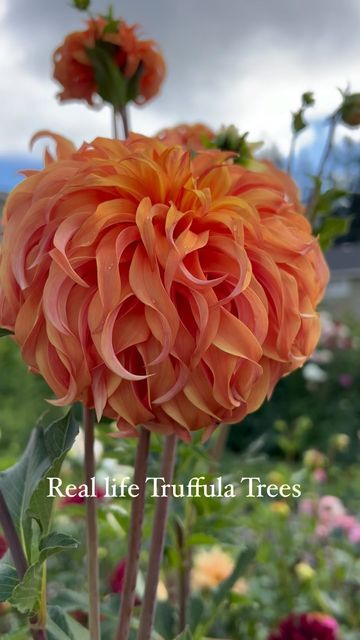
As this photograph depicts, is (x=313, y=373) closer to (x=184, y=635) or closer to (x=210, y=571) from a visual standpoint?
(x=210, y=571)

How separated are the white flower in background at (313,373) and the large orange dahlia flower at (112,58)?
8.50 ft

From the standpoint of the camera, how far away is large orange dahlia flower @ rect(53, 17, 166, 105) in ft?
2.04

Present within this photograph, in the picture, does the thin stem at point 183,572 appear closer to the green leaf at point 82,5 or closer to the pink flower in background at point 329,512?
the green leaf at point 82,5

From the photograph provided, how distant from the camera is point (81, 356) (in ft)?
1.03

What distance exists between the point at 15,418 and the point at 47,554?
7.42ft

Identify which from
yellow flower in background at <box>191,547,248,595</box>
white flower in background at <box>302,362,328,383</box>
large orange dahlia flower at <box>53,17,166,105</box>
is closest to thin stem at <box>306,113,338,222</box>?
large orange dahlia flower at <box>53,17,166,105</box>

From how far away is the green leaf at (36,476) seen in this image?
1.14 ft

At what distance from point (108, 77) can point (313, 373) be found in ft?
8.67

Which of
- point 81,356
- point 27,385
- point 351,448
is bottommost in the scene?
point 351,448

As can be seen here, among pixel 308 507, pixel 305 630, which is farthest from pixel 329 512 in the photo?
pixel 305 630

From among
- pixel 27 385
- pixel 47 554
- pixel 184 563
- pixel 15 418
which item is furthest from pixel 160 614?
pixel 27 385

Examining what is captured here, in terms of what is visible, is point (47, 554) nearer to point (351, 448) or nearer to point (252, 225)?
point (252, 225)

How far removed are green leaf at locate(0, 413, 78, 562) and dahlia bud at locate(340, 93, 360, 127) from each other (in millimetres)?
392

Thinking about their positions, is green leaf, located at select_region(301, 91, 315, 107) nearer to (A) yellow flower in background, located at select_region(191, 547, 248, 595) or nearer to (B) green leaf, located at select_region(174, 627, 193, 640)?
(B) green leaf, located at select_region(174, 627, 193, 640)
